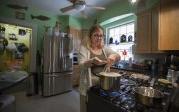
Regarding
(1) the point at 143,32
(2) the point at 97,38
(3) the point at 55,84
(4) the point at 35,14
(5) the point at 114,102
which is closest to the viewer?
(5) the point at 114,102

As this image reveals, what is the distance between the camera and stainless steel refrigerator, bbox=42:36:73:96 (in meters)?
3.85

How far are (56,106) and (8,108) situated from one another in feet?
4.49

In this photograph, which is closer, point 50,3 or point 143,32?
point 143,32

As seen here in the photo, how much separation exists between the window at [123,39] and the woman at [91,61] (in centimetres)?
244

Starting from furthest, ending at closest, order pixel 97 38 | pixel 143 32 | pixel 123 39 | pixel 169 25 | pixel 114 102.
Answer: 1. pixel 123 39
2. pixel 143 32
3. pixel 169 25
4. pixel 97 38
5. pixel 114 102

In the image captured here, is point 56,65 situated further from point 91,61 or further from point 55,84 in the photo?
point 91,61

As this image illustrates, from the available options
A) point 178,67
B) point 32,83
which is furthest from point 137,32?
point 32,83

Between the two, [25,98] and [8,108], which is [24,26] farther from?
[8,108]

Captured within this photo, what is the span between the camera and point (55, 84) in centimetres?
399

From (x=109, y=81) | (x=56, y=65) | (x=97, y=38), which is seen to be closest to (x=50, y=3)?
(x=56, y=65)

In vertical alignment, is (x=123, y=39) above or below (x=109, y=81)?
above

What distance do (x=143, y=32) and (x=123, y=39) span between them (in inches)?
46.3

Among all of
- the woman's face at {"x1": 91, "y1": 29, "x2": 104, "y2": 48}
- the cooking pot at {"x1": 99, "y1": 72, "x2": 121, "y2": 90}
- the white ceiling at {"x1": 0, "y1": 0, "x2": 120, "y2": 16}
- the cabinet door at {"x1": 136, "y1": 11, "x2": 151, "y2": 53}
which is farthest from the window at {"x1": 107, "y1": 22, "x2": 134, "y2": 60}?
the cooking pot at {"x1": 99, "y1": 72, "x2": 121, "y2": 90}

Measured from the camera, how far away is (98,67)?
1646mm
